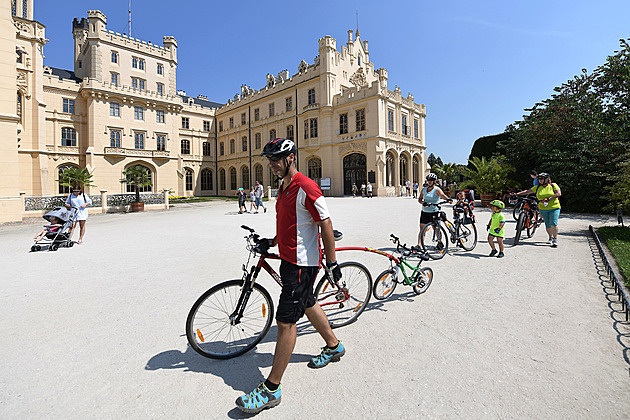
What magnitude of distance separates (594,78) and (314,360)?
70.3ft

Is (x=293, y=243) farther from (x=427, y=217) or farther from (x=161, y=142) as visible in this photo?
(x=161, y=142)

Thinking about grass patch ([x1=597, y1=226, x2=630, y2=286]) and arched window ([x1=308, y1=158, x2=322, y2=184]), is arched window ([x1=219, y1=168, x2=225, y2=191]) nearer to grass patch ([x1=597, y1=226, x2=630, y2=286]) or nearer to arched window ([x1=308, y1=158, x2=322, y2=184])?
arched window ([x1=308, y1=158, x2=322, y2=184])

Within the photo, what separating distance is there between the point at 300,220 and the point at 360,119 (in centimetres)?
2992

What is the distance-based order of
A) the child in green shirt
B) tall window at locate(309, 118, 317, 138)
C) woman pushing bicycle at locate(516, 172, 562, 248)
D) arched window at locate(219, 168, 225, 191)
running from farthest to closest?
Result: 1. arched window at locate(219, 168, 225, 191)
2. tall window at locate(309, 118, 317, 138)
3. woman pushing bicycle at locate(516, 172, 562, 248)
4. the child in green shirt

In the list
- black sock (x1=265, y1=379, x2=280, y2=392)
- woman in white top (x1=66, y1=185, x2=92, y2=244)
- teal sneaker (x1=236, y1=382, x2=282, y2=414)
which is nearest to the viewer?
teal sneaker (x1=236, y1=382, x2=282, y2=414)

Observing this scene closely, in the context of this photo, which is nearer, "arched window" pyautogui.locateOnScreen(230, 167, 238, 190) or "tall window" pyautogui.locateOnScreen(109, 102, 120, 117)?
"tall window" pyautogui.locateOnScreen(109, 102, 120, 117)

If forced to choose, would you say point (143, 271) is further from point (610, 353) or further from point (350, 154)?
point (350, 154)

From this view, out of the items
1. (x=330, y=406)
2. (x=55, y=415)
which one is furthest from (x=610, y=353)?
(x=55, y=415)

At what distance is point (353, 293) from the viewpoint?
362 centimetres

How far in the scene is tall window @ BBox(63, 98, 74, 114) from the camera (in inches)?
1224

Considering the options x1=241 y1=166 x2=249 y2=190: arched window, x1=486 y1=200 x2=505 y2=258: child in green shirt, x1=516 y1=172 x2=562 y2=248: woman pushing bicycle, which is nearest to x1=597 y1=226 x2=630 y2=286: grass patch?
x1=516 y1=172 x2=562 y2=248: woman pushing bicycle

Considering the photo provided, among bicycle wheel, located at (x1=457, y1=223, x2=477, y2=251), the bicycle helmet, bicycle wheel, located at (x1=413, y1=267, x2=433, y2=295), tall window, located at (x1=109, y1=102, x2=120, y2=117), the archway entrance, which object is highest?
tall window, located at (x1=109, y1=102, x2=120, y2=117)

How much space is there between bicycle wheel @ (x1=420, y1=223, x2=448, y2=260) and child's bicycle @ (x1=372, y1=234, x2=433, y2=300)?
215 cm

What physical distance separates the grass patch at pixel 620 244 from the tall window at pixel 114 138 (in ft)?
126
